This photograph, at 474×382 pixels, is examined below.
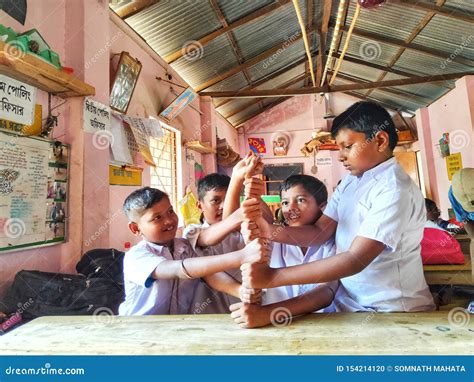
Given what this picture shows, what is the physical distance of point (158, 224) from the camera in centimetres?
136

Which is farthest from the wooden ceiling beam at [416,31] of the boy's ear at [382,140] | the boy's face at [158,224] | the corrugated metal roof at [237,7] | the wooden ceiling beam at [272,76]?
the boy's face at [158,224]

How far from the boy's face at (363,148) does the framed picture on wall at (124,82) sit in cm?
257

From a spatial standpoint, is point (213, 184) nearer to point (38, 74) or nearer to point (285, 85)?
point (38, 74)

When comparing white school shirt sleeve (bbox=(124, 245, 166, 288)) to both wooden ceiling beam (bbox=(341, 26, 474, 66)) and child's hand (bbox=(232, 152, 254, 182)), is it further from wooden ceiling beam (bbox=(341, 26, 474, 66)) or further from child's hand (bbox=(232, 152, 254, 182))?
wooden ceiling beam (bbox=(341, 26, 474, 66))

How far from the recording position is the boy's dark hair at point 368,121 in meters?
1.15

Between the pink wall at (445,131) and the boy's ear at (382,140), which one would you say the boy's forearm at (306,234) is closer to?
the boy's ear at (382,140)

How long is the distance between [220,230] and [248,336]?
48 cm

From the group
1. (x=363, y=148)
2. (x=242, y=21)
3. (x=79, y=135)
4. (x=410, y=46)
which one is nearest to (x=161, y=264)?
(x=363, y=148)

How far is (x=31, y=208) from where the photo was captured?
7.04ft

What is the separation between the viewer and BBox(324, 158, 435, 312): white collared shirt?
997 millimetres
